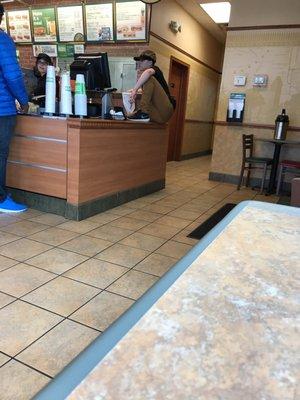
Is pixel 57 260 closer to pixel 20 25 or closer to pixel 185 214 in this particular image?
pixel 185 214

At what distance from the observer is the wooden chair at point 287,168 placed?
498 cm

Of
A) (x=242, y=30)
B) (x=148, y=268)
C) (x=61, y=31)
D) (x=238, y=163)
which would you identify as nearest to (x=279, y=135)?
(x=238, y=163)

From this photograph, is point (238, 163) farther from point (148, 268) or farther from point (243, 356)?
point (243, 356)

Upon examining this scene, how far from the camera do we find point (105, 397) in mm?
407

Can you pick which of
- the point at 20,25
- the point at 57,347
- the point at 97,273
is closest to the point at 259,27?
the point at 20,25

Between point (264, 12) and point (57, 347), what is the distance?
5642 mm

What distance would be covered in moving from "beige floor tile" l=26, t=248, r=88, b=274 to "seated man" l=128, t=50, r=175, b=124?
2.25 meters

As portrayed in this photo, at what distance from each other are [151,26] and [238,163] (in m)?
2.70

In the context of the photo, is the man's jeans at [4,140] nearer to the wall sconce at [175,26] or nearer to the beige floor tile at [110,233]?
the beige floor tile at [110,233]

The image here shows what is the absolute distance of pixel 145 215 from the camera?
12.2ft

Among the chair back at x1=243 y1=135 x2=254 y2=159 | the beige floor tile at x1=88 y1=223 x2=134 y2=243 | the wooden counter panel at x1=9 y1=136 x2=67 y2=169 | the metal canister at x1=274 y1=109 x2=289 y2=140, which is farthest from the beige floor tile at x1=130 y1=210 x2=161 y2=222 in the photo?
the metal canister at x1=274 y1=109 x2=289 y2=140

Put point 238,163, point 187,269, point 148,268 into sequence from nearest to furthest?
1. point 187,269
2. point 148,268
3. point 238,163

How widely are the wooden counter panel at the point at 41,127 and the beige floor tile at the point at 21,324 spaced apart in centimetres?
183

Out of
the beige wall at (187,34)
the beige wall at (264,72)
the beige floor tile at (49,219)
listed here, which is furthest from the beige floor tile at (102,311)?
the beige wall at (187,34)
